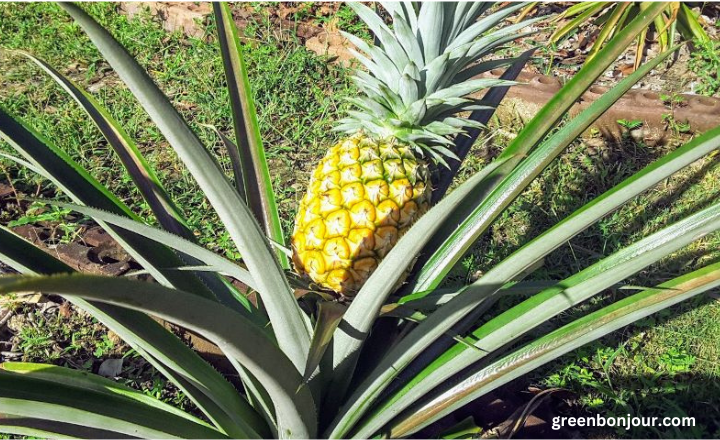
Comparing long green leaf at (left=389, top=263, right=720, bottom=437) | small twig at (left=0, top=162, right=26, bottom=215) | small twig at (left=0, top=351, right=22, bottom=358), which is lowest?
long green leaf at (left=389, top=263, right=720, bottom=437)

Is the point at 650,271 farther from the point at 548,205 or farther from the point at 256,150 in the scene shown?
the point at 256,150

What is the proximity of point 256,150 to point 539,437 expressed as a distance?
121cm

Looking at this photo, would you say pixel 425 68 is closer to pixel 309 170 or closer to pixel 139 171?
pixel 139 171

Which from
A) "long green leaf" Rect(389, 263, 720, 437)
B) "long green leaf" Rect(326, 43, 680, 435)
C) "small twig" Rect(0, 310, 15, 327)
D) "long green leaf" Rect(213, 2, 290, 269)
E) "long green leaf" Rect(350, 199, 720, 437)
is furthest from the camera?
"small twig" Rect(0, 310, 15, 327)

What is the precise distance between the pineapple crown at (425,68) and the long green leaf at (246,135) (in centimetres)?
28

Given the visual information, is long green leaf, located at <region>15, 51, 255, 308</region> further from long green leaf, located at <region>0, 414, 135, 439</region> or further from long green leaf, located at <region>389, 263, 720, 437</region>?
long green leaf, located at <region>389, 263, 720, 437</region>

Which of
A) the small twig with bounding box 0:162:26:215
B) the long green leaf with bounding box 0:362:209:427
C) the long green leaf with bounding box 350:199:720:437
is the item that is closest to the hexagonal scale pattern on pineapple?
the long green leaf with bounding box 350:199:720:437

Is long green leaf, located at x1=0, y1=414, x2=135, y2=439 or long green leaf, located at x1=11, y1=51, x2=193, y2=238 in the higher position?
long green leaf, located at x1=11, y1=51, x2=193, y2=238

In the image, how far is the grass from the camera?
6.54 ft

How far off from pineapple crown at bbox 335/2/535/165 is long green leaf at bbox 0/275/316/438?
30.1 inches

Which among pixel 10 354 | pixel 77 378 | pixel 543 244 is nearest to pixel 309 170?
pixel 10 354

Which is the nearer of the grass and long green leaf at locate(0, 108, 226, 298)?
long green leaf at locate(0, 108, 226, 298)

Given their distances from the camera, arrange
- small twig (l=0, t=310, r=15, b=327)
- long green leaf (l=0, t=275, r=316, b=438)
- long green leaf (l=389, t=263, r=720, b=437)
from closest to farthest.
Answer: long green leaf (l=0, t=275, r=316, b=438) < long green leaf (l=389, t=263, r=720, b=437) < small twig (l=0, t=310, r=15, b=327)

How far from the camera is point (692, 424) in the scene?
6.09ft
